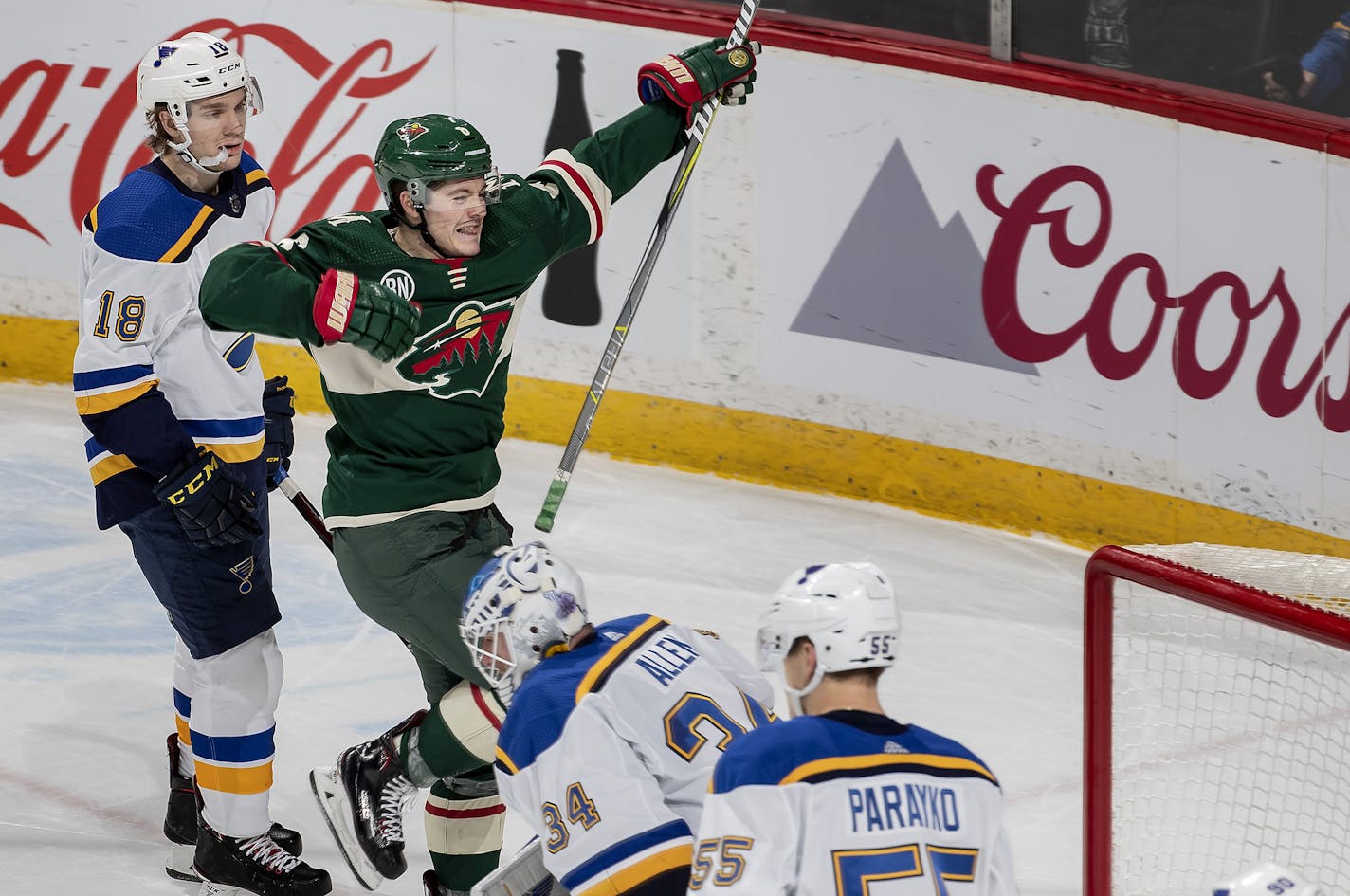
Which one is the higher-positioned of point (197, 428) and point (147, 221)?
point (147, 221)

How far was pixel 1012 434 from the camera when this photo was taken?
18.0ft

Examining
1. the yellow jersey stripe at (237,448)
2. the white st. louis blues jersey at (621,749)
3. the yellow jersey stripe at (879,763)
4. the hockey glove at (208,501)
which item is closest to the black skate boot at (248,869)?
the hockey glove at (208,501)

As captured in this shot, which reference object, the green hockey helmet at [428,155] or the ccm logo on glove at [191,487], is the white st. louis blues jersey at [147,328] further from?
the green hockey helmet at [428,155]

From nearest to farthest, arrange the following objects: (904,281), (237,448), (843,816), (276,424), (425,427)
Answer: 1. (843,816)
2. (425,427)
3. (237,448)
4. (276,424)
5. (904,281)

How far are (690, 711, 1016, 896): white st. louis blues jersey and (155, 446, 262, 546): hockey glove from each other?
4.99ft

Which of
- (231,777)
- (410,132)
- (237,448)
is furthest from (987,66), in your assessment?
(231,777)

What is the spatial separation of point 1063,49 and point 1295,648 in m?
2.60

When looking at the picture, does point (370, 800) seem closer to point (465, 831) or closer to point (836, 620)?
point (465, 831)

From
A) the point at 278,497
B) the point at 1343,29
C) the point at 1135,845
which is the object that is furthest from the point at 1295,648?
the point at 278,497

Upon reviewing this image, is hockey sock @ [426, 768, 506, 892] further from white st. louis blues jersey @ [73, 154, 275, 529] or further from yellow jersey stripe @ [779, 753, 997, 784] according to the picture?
yellow jersey stripe @ [779, 753, 997, 784]

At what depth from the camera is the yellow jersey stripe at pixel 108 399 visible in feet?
11.1

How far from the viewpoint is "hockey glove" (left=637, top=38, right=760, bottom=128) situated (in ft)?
12.7

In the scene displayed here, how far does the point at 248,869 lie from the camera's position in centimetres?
362

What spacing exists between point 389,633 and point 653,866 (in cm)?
262
